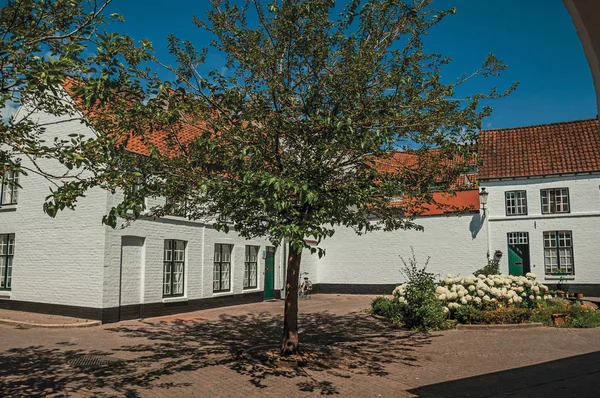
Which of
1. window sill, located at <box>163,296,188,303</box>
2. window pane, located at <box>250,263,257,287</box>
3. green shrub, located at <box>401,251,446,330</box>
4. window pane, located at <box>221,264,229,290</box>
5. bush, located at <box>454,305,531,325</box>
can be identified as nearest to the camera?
green shrub, located at <box>401,251,446,330</box>

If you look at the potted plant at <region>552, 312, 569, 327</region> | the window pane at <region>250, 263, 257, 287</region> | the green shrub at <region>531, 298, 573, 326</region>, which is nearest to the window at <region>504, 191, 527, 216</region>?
the green shrub at <region>531, 298, 573, 326</region>

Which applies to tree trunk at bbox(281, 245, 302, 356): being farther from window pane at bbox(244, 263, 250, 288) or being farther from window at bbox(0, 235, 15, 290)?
window at bbox(0, 235, 15, 290)

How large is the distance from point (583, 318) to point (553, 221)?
37.5 feet

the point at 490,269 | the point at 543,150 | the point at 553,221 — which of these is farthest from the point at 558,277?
the point at 543,150

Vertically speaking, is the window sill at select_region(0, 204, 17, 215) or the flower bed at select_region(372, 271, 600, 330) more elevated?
the window sill at select_region(0, 204, 17, 215)

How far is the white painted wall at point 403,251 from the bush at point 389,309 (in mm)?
9140

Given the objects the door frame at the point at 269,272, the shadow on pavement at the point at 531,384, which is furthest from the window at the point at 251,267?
the shadow on pavement at the point at 531,384

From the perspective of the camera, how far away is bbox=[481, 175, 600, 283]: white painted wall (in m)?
23.9

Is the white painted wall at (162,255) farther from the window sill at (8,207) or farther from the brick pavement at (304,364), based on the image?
the window sill at (8,207)

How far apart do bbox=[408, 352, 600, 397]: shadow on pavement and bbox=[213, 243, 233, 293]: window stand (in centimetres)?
1311

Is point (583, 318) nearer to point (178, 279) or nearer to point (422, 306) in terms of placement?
point (422, 306)

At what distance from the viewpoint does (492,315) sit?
46.8 ft

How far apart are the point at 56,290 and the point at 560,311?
52.4 feet

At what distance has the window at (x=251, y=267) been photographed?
22.1m
